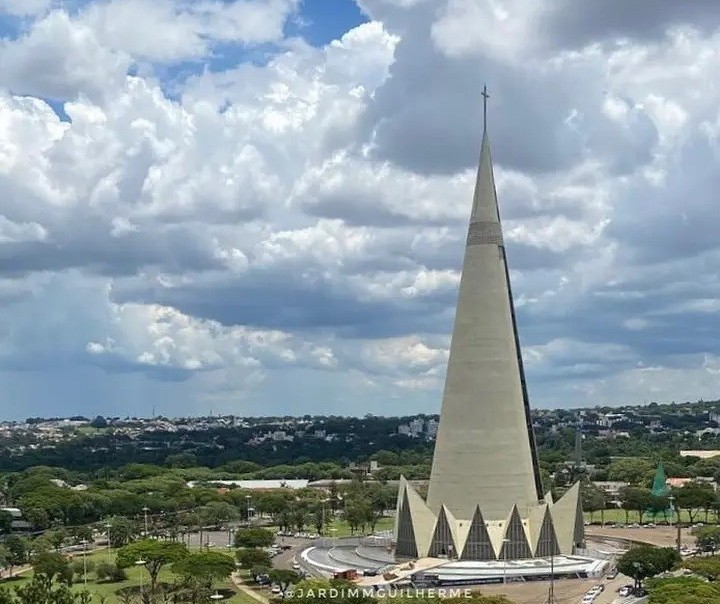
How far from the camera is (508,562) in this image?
53.4 m

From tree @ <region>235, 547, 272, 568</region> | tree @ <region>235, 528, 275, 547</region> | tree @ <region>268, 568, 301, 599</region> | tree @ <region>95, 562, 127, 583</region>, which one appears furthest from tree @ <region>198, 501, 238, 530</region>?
tree @ <region>268, 568, 301, 599</region>

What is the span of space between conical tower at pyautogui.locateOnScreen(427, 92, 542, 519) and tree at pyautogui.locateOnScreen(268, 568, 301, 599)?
27.5 ft

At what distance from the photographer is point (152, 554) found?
57156mm

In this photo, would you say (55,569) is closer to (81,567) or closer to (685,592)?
(81,567)

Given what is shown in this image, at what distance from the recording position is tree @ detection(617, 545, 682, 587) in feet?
171

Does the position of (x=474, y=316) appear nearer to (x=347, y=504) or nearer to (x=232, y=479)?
(x=347, y=504)

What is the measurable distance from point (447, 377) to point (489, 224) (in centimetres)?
885

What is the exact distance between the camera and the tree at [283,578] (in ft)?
175

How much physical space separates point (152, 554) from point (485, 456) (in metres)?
18.6

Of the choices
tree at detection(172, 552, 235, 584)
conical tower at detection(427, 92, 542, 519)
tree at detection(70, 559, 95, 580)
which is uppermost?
conical tower at detection(427, 92, 542, 519)

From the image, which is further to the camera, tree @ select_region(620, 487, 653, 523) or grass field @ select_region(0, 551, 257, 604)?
tree @ select_region(620, 487, 653, 523)

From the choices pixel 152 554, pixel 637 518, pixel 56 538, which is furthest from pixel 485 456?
pixel 637 518

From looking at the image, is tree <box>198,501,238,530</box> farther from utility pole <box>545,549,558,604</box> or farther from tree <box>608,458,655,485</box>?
tree <box>608,458,655,485</box>

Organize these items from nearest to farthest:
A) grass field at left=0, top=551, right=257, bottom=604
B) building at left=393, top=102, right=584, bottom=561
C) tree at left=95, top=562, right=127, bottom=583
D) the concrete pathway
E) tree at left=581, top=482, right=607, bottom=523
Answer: the concrete pathway
grass field at left=0, top=551, right=257, bottom=604
building at left=393, top=102, right=584, bottom=561
tree at left=95, top=562, right=127, bottom=583
tree at left=581, top=482, right=607, bottom=523
